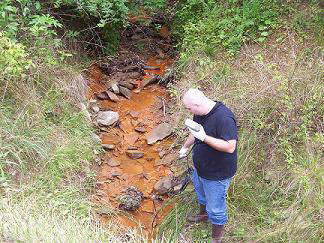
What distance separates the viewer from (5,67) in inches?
180


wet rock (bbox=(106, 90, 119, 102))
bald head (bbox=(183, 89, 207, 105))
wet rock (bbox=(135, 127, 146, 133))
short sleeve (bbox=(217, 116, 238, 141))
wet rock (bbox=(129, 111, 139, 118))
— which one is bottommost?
wet rock (bbox=(135, 127, 146, 133))

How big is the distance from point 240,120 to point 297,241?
5.46 ft

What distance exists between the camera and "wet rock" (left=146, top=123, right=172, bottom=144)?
588 centimetres

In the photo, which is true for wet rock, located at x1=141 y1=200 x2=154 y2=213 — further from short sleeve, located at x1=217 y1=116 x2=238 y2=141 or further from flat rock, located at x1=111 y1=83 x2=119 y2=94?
flat rock, located at x1=111 y1=83 x2=119 y2=94

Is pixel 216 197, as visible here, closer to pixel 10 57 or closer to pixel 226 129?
pixel 226 129

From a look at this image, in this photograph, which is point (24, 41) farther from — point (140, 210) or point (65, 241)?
point (65, 241)

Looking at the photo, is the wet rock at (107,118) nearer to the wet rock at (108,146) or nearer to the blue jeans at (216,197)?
the wet rock at (108,146)

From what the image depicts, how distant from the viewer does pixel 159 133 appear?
5945 millimetres

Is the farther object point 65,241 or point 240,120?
point 240,120

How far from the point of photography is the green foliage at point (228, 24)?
19.7ft

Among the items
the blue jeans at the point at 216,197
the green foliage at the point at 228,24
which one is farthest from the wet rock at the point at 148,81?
the blue jeans at the point at 216,197

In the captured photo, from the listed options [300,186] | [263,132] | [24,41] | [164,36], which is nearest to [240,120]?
[263,132]

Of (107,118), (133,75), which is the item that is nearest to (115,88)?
(133,75)

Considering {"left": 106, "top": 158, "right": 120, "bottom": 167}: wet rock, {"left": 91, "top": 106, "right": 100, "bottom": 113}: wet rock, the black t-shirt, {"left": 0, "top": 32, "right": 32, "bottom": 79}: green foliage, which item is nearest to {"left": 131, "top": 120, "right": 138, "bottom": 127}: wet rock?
{"left": 91, "top": 106, "right": 100, "bottom": 113}: wet rock
